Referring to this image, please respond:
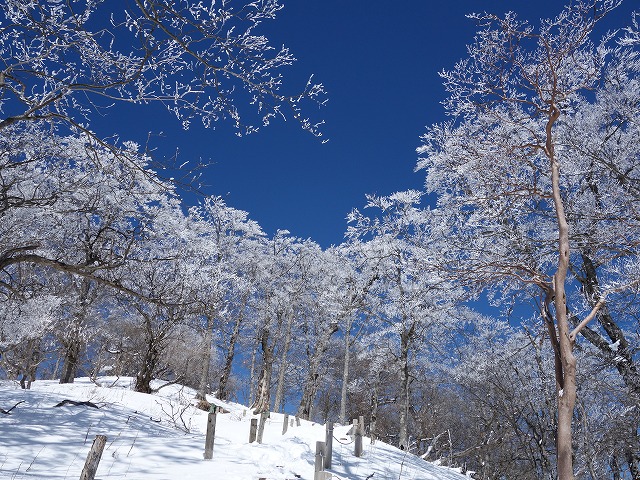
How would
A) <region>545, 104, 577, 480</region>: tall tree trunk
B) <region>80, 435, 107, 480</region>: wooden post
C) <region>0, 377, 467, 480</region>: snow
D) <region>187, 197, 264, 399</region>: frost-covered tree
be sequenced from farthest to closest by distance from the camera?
1. <region>187, 197, 264, 399</region>: frost-covered tree
2. <region>0, 377, 467, 480</region>: snow
3. <region>80, 435, 107, 480</region>: wooden post
4. <region>545, 104, 577, 480</region>: tall tree trunk

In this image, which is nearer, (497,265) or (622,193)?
(497,265)

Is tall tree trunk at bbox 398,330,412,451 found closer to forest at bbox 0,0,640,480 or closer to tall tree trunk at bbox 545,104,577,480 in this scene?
forest at bbox 0,0,640,480

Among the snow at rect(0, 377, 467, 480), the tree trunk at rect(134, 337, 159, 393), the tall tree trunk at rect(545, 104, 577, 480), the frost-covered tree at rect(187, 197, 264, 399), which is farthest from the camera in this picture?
the frost-covered tree at rect(187, 197, 264, 399)

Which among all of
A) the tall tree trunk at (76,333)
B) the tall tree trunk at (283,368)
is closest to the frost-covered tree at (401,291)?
the tall tree trunk at (283,368)

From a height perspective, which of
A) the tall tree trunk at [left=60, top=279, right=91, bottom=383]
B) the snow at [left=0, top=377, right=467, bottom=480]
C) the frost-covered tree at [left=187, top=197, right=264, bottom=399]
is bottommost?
the snow at [left=0, top=377, right=467, bottom=480]

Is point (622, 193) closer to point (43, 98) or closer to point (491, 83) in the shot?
point (491, 83)

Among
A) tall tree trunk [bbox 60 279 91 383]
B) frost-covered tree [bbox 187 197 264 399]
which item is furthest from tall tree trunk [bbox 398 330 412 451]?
tall tree trunk [bbox 60 279 91 383]

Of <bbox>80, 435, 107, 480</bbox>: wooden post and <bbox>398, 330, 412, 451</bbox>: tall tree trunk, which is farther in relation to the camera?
<bbox>398, 330, 412, 451</bbox>: tall tree trunk

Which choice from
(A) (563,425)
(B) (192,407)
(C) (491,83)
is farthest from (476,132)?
(B) (192,407)

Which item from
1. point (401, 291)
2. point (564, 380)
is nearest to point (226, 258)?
point (401, 291)

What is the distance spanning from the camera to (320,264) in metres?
26.0

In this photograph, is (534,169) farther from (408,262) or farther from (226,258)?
(226,258)

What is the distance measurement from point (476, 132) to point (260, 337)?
20.1 meters

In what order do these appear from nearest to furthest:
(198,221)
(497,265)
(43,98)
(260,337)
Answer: (497,265), (43,98), (198,221), (260,337)
